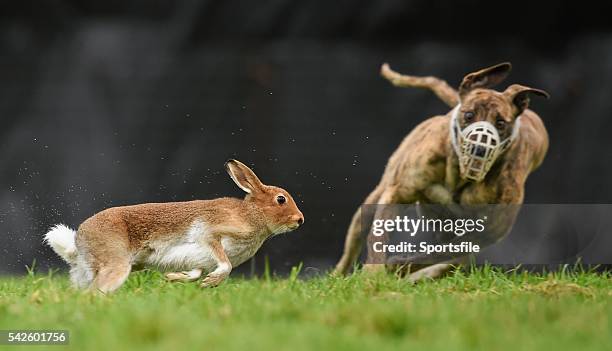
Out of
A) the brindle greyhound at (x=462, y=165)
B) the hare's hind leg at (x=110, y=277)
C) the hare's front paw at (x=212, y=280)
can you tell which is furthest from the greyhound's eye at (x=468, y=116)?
Answer: the hare's hind leg at (x=110, y=277)

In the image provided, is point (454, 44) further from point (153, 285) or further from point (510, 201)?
point (153, 285)

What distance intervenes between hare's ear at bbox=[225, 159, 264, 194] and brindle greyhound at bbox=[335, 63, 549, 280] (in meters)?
1.28

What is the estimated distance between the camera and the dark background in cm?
696

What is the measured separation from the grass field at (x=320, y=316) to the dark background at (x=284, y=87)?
2.30 meters

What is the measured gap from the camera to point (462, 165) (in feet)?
18.4

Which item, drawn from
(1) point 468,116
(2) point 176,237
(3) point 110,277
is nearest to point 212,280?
(2) point 176,237

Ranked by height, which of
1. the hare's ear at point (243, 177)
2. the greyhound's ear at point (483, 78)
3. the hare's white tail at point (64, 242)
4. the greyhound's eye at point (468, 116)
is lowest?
the hare's white tail at point (64, 242)

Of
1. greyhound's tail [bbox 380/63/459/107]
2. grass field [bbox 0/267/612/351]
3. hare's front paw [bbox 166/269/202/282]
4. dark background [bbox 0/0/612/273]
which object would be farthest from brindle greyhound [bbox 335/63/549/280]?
hare's front paw [bbox 166/269/202/282]

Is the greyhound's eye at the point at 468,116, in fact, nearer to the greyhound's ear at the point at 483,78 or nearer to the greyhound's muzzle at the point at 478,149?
the greyhound's muzzle at the point at 478,149

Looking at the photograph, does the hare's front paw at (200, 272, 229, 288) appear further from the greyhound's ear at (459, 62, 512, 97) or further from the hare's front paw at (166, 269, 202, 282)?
the greyhound's ear at (459, 62, 512, 97)

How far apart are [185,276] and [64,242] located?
1.99 feet

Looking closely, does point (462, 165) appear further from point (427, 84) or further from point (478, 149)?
point (427, 84)

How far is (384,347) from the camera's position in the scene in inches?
117

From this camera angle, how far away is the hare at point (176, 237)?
173 inches
